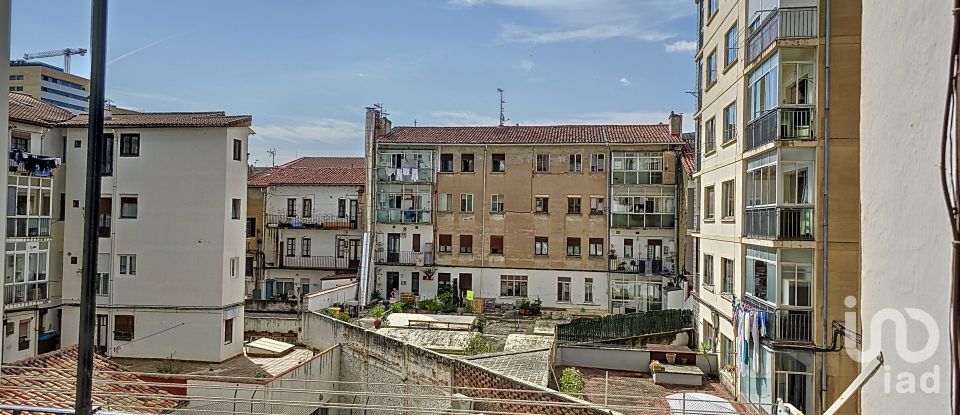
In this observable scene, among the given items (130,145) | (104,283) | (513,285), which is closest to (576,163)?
(513,285)

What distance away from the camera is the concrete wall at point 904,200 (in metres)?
1.65

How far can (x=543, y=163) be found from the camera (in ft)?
87.8

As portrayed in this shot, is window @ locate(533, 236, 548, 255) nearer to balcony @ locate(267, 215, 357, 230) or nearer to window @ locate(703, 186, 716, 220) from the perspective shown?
balcony @ locate(267, 215, 357, 230)

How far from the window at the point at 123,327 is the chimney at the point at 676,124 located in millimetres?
21094

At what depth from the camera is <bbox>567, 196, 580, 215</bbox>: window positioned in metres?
26.4

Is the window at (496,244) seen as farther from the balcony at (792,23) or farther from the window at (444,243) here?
the balcony at (792,23)

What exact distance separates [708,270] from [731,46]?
19.0 ft

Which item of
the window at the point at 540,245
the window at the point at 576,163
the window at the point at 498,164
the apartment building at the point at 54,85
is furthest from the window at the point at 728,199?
the apartment building at the point at 54,85

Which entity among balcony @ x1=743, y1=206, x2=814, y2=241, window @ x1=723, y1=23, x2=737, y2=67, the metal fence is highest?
window @ x1=723, y1=23, x2=737, y2=67

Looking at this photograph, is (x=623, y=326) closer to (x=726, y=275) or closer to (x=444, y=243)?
(x=726, y=275)

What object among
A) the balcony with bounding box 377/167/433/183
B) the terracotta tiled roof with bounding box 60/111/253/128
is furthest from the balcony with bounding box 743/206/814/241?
the balcony with bounding box 377/167/433/183

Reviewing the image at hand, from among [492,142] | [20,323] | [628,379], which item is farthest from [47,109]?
[628,379]

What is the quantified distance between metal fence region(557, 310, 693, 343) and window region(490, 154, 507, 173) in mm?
10050

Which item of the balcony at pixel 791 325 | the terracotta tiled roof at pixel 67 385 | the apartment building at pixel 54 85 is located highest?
the apartment building at pixel 54 85
